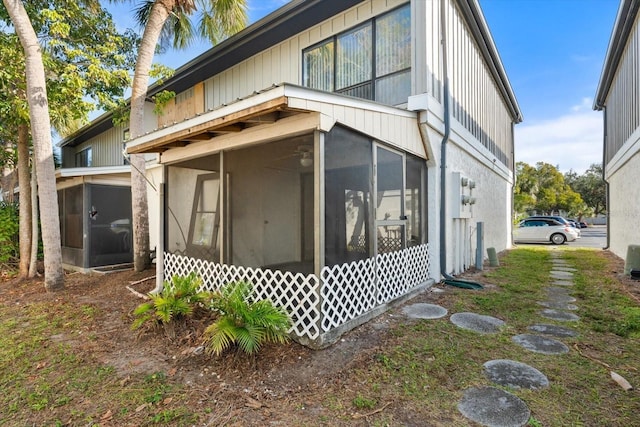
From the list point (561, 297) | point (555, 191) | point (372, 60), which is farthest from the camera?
point (555, 191)

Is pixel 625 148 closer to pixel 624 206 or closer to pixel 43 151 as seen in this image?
pixel 624 206

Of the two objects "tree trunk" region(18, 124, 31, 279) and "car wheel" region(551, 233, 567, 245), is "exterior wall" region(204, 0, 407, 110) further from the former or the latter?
"car wheel" region(551, 233, 567, 245)

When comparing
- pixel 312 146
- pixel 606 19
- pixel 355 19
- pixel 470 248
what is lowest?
pixel 470 248

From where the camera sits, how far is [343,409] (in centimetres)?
248

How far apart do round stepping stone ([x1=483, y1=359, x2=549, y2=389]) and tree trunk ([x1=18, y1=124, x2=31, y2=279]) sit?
30.3 ft

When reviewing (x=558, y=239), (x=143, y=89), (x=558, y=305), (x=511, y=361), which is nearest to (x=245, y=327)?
(x=511, y=361)

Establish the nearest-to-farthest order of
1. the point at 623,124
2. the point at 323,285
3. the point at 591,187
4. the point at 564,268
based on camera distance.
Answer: the point at 323,285, the point at 564,268, the point at 623,124, the point at 591,187

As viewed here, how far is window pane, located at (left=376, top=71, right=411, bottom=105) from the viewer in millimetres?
5938

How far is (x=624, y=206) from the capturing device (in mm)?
9875

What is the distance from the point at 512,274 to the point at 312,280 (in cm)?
625

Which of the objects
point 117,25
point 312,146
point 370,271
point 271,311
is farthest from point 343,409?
point 117,25

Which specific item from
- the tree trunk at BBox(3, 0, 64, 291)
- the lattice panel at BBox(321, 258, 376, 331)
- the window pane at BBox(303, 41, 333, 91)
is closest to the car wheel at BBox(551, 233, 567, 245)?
the window pane at BBox(303, 41, 333, 91)

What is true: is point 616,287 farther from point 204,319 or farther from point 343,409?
point 204,319

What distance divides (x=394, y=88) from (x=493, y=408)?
5269 millimetres
